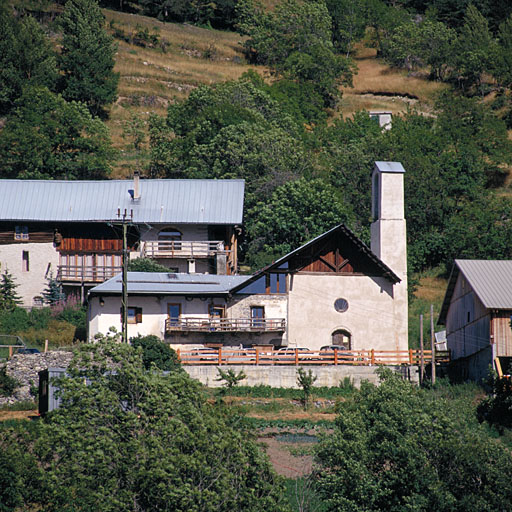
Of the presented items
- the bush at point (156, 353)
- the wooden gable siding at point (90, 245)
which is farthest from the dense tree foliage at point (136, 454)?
the wooden gable siding at point (90, 245)

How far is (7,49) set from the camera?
93.8 metres

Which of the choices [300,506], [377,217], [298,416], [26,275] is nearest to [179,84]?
[26,275]

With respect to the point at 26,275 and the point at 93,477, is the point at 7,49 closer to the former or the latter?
the point at 26,275

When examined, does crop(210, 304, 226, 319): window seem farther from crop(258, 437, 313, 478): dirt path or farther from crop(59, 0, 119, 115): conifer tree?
crop(59, 0, 119, 115): conifer tree

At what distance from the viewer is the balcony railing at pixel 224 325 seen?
54.0m

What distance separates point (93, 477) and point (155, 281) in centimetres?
2773

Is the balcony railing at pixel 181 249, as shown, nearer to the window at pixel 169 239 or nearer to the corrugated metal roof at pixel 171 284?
the window at pixel 169 239

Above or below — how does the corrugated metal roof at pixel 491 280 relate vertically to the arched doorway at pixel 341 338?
above

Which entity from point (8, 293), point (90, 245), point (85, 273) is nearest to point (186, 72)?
point (90, 245)

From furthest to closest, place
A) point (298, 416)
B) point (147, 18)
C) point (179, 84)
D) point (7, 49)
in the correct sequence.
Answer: point (147, 18) < point (179, 84) < point (7, 49) < point (298, 416)

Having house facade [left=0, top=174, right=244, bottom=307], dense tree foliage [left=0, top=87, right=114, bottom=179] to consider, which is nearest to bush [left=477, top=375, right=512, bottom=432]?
house facade [left=0, top=174, right=244, bottom=307]

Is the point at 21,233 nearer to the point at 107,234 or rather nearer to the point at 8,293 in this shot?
the point at 8,293

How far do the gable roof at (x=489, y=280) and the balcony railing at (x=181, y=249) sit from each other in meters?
15.8

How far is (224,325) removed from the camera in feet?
178
